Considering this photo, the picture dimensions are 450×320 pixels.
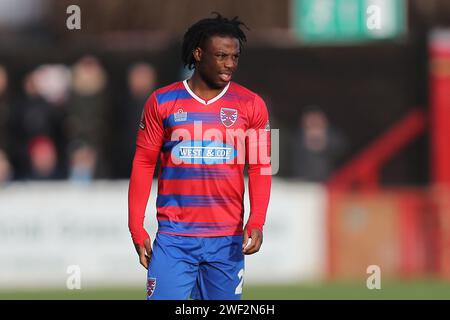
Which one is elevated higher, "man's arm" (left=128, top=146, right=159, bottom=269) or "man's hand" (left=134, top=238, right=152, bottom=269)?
"man's arm" (left=128, top=146, right=159, bottom=269)

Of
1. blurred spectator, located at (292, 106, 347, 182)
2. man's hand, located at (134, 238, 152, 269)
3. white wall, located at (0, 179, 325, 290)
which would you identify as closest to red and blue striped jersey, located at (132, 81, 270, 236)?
man's hand, located at (134, 238, 152, 269)

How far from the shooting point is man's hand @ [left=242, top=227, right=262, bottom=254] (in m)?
7.38

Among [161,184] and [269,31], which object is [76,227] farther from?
[161,184]

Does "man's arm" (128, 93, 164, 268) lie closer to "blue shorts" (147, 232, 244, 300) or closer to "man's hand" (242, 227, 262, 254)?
"blue shorts" (147, 232, 244, 300)

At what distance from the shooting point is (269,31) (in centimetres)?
1825

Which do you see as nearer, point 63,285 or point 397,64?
point 63,285

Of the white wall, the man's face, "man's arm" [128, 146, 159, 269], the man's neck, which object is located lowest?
the white wall

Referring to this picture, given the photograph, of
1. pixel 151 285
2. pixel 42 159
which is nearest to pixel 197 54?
pixel 151 285

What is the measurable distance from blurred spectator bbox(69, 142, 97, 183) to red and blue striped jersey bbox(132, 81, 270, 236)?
26.1ft

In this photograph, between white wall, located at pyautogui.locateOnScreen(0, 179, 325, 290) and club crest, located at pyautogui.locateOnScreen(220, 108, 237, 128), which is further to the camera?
white wall, located at pyautogui.locateOnScreen(0, 179, 325, 290)

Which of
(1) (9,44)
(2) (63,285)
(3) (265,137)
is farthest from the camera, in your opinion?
(1) (9,44)

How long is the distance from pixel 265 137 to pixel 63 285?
7.27 metres

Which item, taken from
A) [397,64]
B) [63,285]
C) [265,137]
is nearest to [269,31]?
[397,64]

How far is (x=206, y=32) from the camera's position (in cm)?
752
